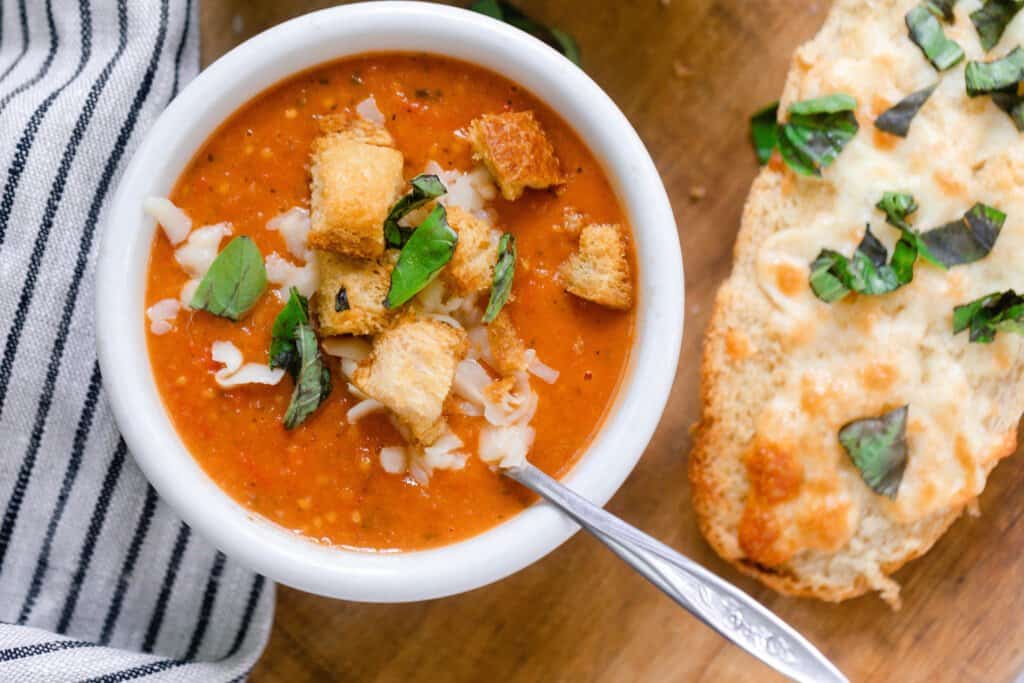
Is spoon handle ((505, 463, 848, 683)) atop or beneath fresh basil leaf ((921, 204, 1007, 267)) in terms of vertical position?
beneath

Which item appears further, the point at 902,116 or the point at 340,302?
the point at 902,116

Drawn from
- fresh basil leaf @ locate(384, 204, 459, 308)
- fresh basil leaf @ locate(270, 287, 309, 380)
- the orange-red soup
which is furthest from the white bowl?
fresh basil leaf @ locate(384, 204, 459, 308)

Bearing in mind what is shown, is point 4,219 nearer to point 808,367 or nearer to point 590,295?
point 590,295

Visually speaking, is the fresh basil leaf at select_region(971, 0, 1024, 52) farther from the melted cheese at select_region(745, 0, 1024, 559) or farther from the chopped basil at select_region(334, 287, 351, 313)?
the chopped basil at select_region(334, 287, 351, 313)

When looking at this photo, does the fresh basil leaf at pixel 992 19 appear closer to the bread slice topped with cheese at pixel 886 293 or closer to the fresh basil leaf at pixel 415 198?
the bread slice topped with cheese at pixel 886 293

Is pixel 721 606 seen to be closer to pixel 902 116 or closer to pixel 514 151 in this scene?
pixel 514 151

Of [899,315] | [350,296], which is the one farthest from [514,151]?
[899,315]

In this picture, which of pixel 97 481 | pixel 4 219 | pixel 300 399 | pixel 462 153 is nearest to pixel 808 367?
pixel 462 153
